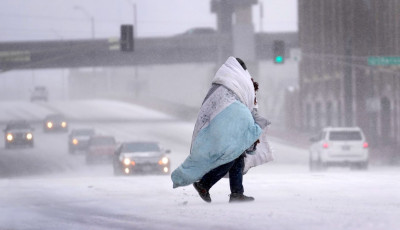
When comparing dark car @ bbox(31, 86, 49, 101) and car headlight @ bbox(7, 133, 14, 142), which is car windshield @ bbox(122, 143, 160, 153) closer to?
car headlight @ bbox(7, 133, 14, 142)

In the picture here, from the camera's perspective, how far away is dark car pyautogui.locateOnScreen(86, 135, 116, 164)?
43781 mm

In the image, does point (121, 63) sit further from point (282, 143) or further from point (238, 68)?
point (238, 68)

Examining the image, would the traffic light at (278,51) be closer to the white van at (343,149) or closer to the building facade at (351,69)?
the building facade at (351,69)

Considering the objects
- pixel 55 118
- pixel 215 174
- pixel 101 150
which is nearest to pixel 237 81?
pixel 215 174

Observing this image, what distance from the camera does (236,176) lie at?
10047 mm

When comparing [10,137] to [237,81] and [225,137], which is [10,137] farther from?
[225,137]

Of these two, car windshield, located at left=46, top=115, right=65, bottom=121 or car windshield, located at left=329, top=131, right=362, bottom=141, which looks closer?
car windshield, located at left=329, top=131, right=362, bottom=141

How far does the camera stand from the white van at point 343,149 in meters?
34.3

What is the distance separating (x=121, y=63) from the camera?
9912cm

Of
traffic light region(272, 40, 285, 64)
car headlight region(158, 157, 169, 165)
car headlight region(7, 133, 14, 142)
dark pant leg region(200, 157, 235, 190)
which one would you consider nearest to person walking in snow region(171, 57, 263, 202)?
dark pant leg region(200, 157, 235, 190)

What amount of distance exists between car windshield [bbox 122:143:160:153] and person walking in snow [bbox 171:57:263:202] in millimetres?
21992

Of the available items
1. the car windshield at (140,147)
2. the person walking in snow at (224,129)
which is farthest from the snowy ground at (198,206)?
the car windshield at (140,147)

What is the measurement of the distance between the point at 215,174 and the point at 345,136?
2543cm

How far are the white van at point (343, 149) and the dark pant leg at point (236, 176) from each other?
80.6 feet
